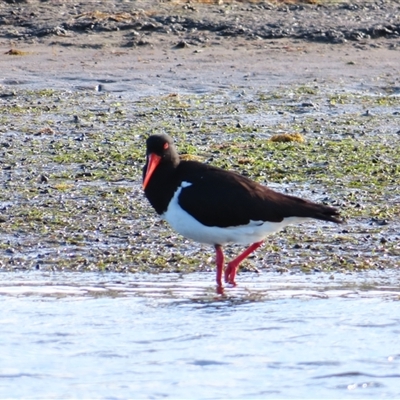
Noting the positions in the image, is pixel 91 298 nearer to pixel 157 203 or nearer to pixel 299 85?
pixel 157 203

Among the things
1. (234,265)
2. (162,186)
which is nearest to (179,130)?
(162,186)

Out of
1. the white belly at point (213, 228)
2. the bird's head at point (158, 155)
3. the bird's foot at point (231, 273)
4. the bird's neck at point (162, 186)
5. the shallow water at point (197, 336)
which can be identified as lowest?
the shallow water at point (197, 336)

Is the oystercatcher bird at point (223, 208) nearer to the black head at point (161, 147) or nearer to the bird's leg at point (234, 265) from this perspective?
the bird's leg at point (234, 265)

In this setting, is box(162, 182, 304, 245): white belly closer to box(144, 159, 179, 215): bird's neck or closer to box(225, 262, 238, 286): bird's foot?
box(144, 159, 179, 215): bird's neck

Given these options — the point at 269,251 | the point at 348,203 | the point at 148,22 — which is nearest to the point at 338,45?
the point at 148,22

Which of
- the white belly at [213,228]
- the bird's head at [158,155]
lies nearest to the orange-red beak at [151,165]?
the bird's head at [158,155]

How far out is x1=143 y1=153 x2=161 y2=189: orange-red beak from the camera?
22.2 feet

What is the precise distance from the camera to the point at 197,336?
588cm

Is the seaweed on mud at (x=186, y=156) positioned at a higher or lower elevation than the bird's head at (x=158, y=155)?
lower

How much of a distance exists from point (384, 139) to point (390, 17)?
6.46 m

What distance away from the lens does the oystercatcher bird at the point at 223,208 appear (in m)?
6.48

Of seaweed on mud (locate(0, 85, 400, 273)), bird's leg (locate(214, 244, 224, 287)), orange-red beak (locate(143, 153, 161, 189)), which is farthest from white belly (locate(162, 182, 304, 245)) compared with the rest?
seaweed on mud (locate(0, 85, 400, 273))

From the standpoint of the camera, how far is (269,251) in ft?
23.9

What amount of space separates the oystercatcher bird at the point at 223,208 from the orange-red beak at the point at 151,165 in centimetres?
7
